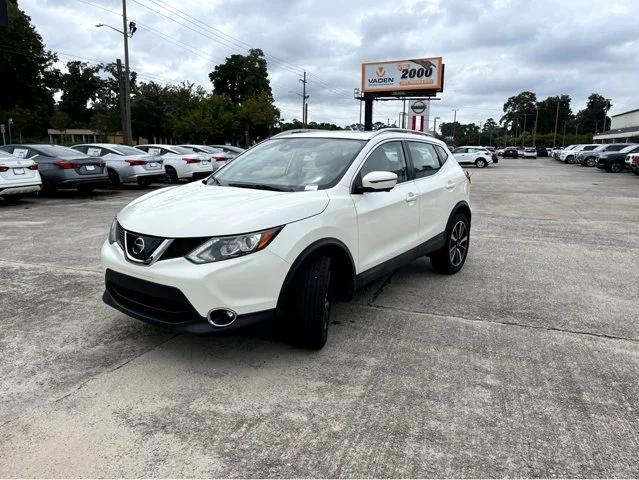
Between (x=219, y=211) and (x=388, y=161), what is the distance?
1933mm

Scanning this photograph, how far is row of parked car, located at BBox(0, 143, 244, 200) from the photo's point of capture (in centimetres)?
1134

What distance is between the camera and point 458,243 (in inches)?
235

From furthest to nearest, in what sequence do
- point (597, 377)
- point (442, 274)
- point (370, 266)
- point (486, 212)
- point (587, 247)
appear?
Answer: point (486, 212), point (587, 247), point (442, 274), point (370, 266), point (597, 377)

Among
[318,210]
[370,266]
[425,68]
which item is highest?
[425,68]

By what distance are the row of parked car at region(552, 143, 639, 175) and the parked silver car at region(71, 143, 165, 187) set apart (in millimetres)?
22441

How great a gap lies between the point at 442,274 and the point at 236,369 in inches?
128

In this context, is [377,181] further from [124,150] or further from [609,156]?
[609,156]

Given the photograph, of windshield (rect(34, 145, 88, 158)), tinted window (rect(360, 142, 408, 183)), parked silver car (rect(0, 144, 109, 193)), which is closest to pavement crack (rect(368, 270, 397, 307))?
tinted window (rect(360, 142, 408, 183))

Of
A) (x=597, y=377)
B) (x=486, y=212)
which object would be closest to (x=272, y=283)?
(x=597, y=377)

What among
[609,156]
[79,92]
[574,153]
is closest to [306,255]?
[609,156]

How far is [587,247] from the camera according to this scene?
24.7ft

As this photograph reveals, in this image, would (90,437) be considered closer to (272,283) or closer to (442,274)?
(272,283)

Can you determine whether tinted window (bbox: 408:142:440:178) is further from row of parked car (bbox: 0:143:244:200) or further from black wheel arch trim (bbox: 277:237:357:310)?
row of parked car (bbox: 0:143:244:200)

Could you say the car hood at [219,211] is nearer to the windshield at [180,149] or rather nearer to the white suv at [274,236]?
the white suv at [274,236]
